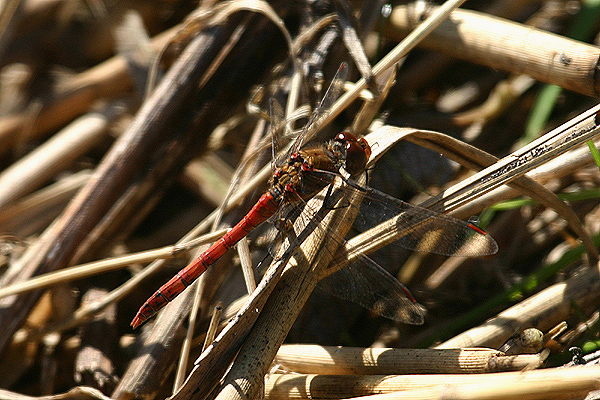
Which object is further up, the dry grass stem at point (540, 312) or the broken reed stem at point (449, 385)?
the broken reed stem at point (449, 385)

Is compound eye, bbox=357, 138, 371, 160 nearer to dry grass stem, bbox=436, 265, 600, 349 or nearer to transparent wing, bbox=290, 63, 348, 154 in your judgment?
transparent wing, bbox=290, 63, 348, 154

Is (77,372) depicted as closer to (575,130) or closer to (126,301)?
(126,301)

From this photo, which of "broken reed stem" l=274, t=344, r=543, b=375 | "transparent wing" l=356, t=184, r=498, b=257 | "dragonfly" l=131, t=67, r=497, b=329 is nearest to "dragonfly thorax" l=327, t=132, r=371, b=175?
"dragonfly" l=131, t=67, r=497, b=329

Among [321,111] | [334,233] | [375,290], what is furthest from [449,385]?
[321,111]

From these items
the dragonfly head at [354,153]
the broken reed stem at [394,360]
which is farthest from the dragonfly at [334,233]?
the broken reed stem at [394,360]

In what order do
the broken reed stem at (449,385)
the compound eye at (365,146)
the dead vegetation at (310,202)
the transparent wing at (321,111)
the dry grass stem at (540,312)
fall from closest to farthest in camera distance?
the broken reed stem at (449,385), the dead vegetation at (310,202), the dry grass stem at (540,312), the compound eye at (365,146), the transparent wing at (321,111)

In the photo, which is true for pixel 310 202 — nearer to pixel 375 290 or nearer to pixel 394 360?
pixel 375 290

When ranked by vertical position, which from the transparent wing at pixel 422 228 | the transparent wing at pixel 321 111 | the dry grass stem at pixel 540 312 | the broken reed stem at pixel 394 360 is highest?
the transparent wing at pixel 321 111

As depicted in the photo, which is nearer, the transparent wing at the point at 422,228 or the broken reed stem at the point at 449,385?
the broken reed stem at the point at 449,385

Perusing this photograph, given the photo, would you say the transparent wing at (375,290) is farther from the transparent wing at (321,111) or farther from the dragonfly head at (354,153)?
the transparent wing at (321,111)

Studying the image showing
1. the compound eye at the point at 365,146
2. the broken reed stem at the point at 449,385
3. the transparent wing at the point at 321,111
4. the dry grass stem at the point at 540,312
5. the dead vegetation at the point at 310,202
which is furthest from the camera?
the transparent wing at the point at 321,111
